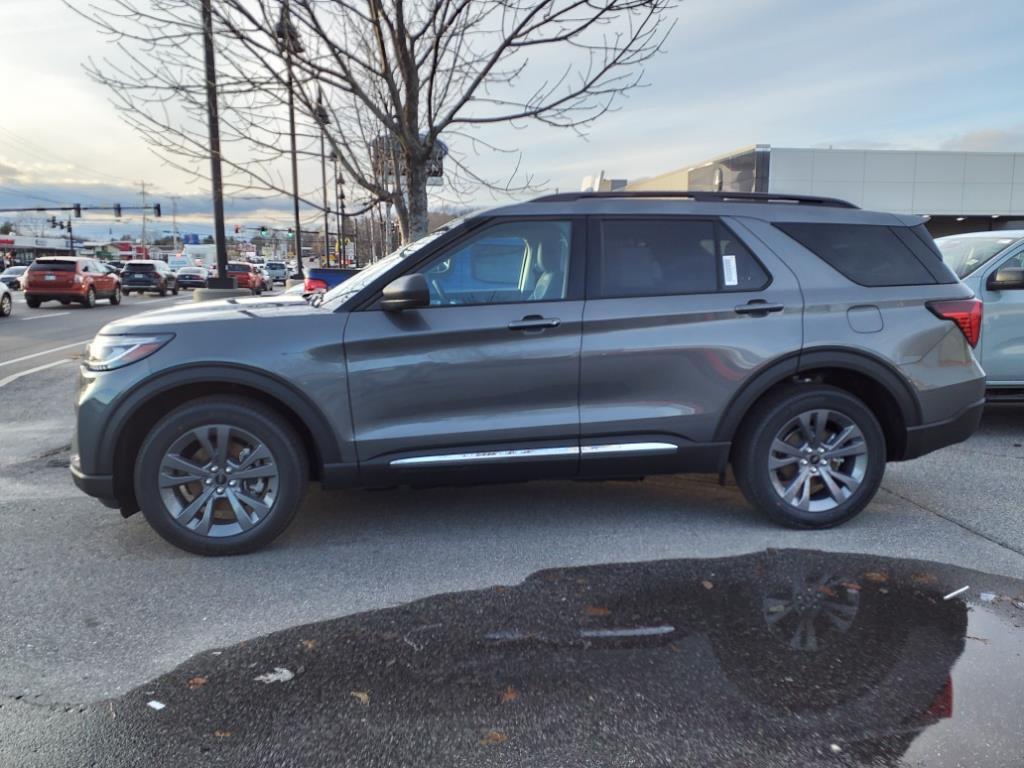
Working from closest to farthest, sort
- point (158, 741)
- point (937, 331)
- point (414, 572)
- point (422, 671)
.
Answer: point (158, 741), point (422, 671), point (414, 572), point (937, 331)

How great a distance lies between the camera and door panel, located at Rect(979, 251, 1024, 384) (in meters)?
6.99

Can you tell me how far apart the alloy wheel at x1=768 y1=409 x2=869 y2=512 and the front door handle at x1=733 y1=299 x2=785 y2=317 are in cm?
64

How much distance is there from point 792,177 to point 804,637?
31.0 m

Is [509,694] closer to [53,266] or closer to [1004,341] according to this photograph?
[1004,341]

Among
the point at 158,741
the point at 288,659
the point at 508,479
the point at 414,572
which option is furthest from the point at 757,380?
the point at 158,741

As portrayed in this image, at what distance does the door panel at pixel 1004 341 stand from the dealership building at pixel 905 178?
25239 mm

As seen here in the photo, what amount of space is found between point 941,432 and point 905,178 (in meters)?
32.1

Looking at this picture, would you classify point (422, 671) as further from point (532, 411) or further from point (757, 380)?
point (757, 380)

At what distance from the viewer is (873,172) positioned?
3225 cm

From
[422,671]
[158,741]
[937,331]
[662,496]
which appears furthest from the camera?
[662,496]

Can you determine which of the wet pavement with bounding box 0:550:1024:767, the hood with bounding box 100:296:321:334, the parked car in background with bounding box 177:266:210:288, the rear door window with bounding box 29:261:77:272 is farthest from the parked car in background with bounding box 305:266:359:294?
the parked car in background with bounding box 177:266:210:288

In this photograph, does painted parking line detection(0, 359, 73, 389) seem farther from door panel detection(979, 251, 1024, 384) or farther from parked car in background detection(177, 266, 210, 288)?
parked car in background detection(177, 266, 210, 288)

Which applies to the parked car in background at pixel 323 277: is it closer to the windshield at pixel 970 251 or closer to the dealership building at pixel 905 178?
the windshield at pixel 970 251

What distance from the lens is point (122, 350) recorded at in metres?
4.11
